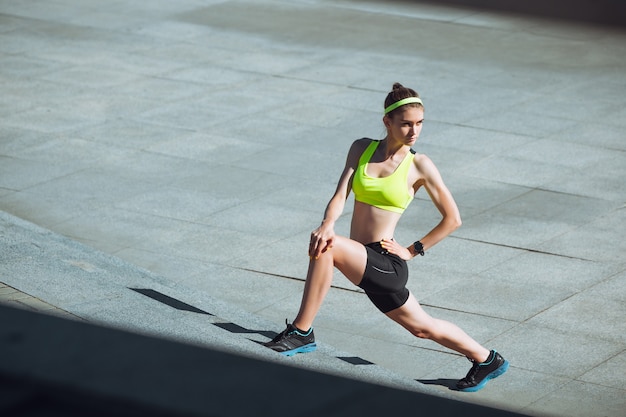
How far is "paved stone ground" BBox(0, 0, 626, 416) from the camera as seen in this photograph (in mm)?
8273

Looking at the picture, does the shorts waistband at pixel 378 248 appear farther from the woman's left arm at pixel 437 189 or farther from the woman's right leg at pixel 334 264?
the woman's left arm at pixel 437 189

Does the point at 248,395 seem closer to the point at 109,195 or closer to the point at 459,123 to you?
the point at 109,195

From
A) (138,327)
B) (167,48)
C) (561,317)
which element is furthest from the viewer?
(167,48)

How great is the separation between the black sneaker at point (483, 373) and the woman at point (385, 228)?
15 centimetres

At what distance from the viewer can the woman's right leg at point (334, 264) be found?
6621mm

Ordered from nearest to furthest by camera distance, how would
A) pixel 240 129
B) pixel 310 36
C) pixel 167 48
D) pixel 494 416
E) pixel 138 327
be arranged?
pixel 494 416 < pixel 138 327 < pixel 240 129 < pixel 167 48 < pixel 310 36

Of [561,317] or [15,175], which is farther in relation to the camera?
[15,175]

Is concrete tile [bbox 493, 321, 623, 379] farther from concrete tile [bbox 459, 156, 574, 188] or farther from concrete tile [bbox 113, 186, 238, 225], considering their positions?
concrete tile [bbox 459, 156, 574, 188]

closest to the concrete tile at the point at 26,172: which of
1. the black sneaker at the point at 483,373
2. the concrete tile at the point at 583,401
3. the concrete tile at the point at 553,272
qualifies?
the concrete tile at the point at 553,272

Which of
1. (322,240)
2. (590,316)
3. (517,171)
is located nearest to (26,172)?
(517,171)

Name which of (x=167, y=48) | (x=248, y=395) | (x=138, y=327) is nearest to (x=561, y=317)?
(x=138, y=327)

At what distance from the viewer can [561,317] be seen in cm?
834

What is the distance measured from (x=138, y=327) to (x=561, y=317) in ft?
10.9

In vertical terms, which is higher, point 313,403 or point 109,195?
point 313,403
